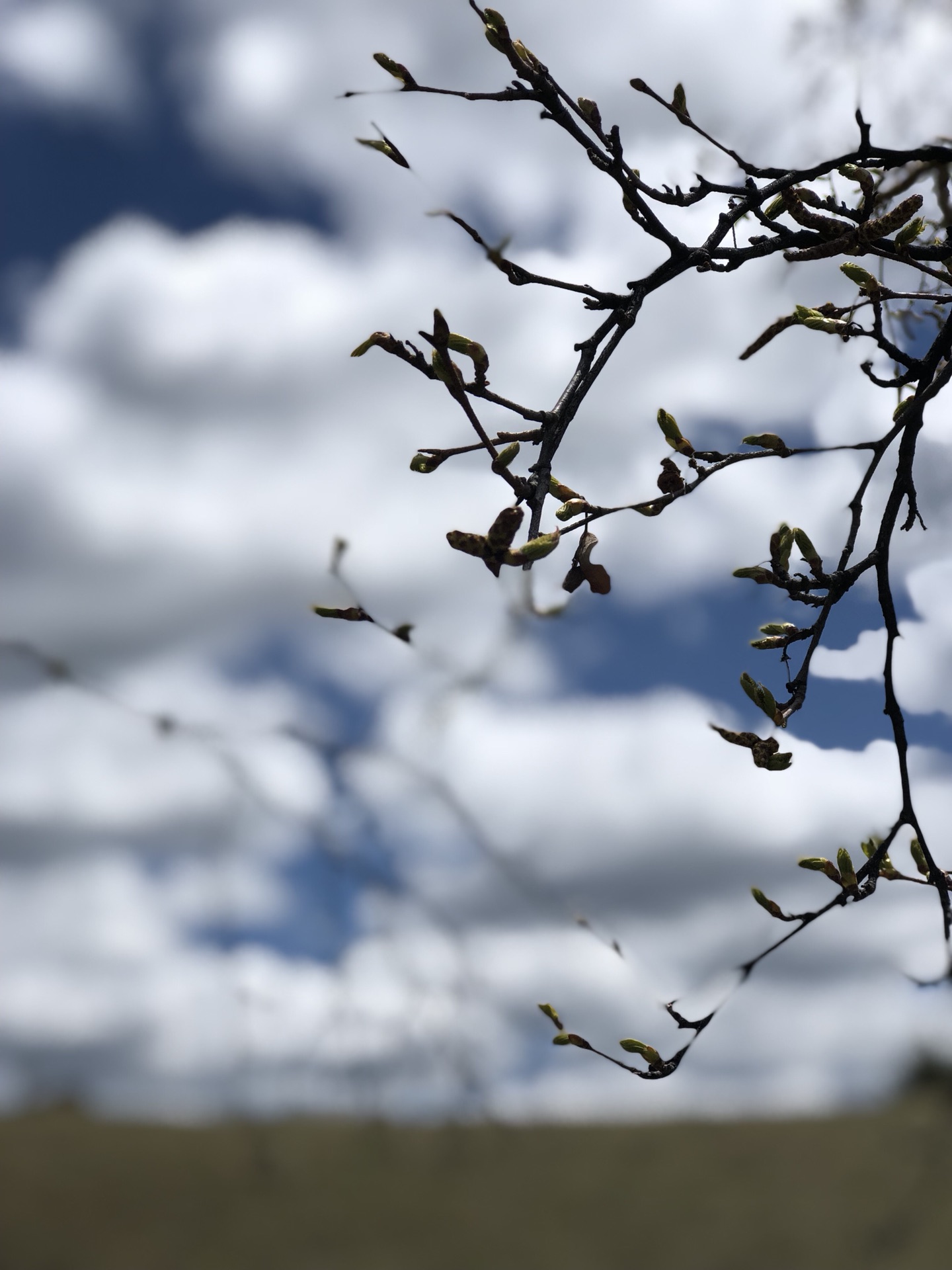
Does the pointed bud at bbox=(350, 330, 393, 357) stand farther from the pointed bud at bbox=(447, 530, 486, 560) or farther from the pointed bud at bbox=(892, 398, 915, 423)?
the pointed bud at bbox=(892, 398, 915, 423)

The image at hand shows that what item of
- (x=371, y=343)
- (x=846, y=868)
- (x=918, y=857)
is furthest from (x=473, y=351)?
(x=918, y=857)

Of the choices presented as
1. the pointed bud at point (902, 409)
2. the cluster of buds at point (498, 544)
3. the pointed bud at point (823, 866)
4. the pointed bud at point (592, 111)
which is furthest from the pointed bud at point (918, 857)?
the pointed bud at point (592, 111)

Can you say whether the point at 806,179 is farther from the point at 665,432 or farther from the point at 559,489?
the point at 559,489

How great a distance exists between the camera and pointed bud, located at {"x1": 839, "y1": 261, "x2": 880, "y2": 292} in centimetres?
111

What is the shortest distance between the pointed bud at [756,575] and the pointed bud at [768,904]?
0.32m

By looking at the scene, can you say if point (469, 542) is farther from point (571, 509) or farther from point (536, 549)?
point (571, 509)

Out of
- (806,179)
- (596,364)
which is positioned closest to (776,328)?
(806,179)

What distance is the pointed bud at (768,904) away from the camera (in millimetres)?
1073

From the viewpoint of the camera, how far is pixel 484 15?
3.15 feet

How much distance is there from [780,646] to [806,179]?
0.47m

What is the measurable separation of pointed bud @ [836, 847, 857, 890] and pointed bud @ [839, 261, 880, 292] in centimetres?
60

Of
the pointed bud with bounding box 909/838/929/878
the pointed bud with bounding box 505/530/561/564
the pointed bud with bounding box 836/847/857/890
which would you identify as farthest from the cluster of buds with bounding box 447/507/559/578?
the pointed bud with bounding box 909/838/929/878

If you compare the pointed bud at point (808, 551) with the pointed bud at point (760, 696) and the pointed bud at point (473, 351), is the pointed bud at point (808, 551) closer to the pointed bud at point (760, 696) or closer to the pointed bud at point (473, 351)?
the pointed bud at point (760, 696)

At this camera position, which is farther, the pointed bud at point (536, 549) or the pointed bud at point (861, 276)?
the pointed bud at point (861, 276)
